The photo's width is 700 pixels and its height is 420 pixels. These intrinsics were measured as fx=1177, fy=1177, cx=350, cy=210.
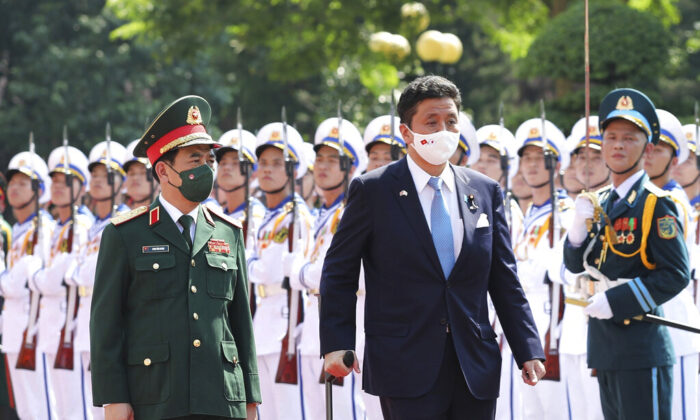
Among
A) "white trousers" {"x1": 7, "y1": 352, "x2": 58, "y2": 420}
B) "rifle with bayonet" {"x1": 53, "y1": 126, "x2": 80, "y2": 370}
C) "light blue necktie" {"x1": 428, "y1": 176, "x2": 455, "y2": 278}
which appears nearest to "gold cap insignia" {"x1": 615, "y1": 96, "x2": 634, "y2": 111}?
"light blue necktie" {"x1": 428, "y1": 176, "x2": 455, "y2": 278}

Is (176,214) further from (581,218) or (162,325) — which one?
(581,218)

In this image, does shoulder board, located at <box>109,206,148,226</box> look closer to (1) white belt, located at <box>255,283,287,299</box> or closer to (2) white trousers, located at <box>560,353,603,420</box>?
(1) white belt, located at <box>255,283,287,299</box>

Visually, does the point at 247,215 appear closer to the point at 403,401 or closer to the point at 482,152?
the point at 482,152

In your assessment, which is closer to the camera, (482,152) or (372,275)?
(372,275)

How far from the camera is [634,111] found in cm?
622

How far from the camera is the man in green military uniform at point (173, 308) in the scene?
5.05 meters

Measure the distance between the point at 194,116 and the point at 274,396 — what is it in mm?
3783

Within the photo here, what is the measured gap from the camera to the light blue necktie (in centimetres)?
491

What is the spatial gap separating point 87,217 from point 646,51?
6.63 metres

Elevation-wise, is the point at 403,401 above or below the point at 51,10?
below

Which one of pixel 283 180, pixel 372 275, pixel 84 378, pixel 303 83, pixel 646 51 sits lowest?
pixel 84 378

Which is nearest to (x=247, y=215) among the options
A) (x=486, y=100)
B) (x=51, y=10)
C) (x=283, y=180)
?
(x=283, y=180)

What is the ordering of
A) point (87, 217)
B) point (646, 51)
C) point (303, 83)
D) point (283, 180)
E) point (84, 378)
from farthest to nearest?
point (303, 83)
point (646, 51)
point (87, 217)
point (84, 378)
point (283, 180)

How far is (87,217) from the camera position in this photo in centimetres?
1083
